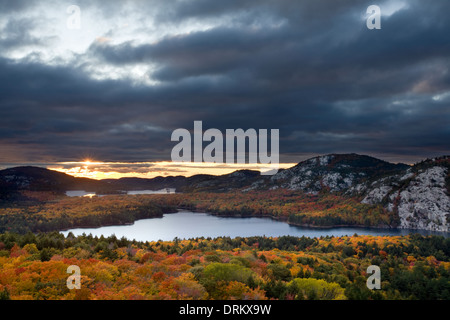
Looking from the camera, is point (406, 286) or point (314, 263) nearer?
point (406, 286)

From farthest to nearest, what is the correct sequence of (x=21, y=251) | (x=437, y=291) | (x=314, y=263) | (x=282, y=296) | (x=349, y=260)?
1. (x=349, y=260)
2. (x=314, y=263)
3. (x=437, y=291)
4. (x=21, y=251)
5. (x=282, y=296)

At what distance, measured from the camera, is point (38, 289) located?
85.4 feet

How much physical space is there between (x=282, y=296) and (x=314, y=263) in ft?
126
